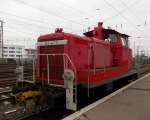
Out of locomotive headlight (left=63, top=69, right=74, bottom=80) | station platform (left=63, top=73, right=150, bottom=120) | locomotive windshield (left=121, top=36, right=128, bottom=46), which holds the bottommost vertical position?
station platform (left=63, top=73, right=150, bottom=120)

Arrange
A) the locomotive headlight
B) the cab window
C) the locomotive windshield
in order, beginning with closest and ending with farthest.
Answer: the locomotive headlight, the cab window, the locomotive windshield

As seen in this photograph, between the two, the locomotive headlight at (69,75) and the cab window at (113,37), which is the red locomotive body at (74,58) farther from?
the cab window at (113,37)

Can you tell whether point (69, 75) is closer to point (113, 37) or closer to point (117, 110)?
point (117, 110)

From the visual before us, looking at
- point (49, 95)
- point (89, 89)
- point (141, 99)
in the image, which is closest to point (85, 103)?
point (89, 89)

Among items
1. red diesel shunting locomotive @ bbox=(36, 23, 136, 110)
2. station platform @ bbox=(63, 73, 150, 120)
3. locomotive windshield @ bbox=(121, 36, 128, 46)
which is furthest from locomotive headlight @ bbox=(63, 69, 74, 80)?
locomotive windshield @ bbox=(121, 36, 128, 46)

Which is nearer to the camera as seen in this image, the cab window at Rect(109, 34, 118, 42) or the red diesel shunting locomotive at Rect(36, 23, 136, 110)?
the red diesel shunting locomotive at Rect(36, 23, 136, 110)

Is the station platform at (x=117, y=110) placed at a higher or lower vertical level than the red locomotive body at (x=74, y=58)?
lower

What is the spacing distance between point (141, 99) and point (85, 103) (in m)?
1.99

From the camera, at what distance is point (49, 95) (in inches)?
237

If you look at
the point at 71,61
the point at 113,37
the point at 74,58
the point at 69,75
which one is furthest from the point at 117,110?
the point at 113,37

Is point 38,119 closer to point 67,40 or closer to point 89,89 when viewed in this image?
point 89,89

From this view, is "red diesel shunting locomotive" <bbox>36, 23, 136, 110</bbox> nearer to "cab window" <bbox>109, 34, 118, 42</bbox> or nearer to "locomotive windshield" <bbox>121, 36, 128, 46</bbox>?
"cab window" <bbox>109, 34, 118, 42</bbox>

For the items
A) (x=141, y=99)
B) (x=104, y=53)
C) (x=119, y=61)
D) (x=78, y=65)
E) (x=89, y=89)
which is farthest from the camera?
(x=119, y=61)

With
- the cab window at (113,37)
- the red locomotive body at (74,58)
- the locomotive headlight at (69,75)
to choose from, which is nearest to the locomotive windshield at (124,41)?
the cab window at (113,37)
